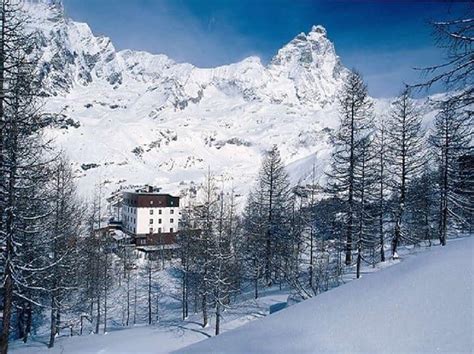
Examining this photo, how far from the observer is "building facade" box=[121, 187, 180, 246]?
57.9 meters

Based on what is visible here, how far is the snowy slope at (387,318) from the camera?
3.06 m

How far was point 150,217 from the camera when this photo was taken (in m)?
62.1

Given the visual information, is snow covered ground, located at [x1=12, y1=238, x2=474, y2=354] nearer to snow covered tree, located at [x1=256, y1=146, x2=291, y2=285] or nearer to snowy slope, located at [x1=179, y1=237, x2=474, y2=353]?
snowy slope, located at [x1=179, y1=237, x2=474, y2=353]

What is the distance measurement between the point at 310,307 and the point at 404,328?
118cm

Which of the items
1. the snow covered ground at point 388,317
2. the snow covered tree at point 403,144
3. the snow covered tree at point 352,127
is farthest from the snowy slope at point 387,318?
the snow covered tree at point 403,144

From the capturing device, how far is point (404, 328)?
3.20 metres

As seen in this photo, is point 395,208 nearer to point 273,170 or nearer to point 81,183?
point 273,170

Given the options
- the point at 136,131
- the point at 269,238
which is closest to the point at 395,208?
the point at 269,238

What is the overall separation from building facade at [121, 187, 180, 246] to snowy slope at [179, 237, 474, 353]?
5499 cm

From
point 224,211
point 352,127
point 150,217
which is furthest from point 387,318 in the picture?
point 150,217

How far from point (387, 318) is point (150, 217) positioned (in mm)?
61740

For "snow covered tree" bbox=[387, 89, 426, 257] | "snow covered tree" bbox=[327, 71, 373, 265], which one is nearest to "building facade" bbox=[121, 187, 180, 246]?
"snow covered tree" bbox=[327, 71, 373, 265]

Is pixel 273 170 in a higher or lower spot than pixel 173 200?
higher

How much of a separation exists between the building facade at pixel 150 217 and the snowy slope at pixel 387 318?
180ft
